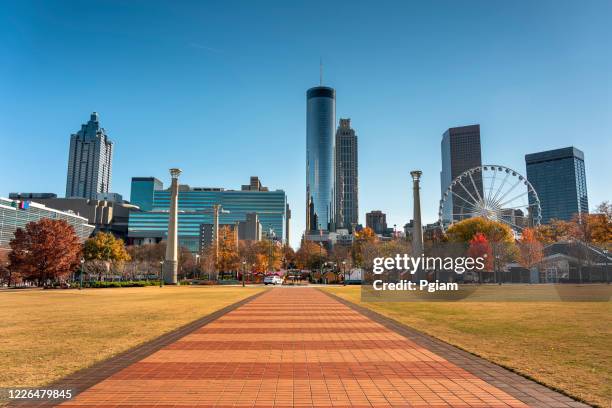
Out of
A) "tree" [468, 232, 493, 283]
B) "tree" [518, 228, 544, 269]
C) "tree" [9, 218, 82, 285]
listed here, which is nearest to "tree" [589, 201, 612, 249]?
"tree" [518, 228, 544, 269]

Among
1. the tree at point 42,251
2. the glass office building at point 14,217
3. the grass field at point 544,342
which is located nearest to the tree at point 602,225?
the grass field at point 544,342

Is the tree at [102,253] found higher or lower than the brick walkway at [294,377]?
higher

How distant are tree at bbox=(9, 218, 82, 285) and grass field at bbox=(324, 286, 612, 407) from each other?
54.7 meters

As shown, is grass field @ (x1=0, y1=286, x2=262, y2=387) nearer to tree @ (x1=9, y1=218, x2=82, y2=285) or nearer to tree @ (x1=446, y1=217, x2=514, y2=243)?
tree @ (x1=9, y1=218, x2=82, y2=285)

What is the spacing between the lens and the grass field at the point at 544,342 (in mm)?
8203

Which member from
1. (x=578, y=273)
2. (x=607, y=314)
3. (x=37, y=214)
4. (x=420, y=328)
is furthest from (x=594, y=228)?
(x=37, y=214)

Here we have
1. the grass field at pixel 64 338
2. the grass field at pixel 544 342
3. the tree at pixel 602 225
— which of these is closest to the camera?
the grass field at pixel 544 342

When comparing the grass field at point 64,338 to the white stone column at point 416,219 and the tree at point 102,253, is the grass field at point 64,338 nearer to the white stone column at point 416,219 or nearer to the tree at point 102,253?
the white stone column at point 416,219

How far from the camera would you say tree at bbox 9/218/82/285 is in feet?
193

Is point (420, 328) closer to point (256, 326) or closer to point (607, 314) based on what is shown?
point (256, 326)

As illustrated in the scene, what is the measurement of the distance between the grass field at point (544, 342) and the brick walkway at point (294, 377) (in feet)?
4.19

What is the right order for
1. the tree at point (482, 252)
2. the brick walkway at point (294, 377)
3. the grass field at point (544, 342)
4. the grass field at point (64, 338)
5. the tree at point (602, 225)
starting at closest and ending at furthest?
the brick walkway at point (294, 377)
the grass field at point (544, 342)
the grass field at point (64, 338)
the tree at point (602, 225)
the tree at point (482, 252)

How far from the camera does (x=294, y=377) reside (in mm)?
8586

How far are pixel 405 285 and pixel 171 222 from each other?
40.0 meters
